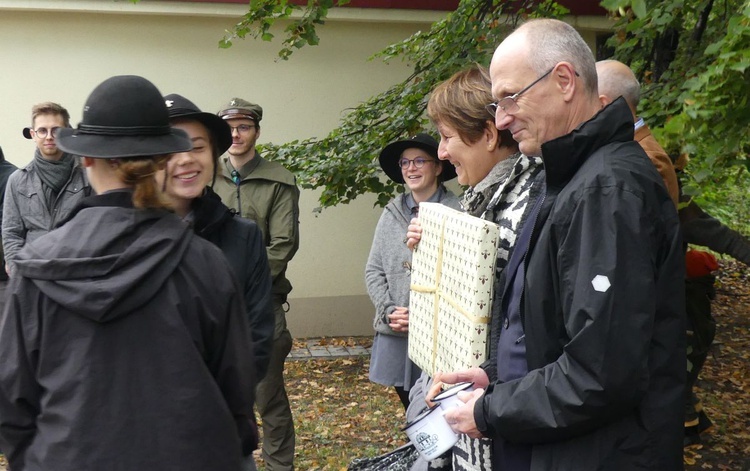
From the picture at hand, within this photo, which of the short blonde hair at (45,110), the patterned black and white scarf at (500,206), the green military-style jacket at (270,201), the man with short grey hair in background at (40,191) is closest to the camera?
the patterned black and white scarf at (500,206)

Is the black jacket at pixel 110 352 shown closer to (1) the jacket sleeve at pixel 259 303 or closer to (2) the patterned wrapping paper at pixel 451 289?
(2) the patterned wrapping paper at pixel 451 289

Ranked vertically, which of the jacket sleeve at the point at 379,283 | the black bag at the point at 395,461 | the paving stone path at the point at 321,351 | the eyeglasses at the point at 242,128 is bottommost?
the paving stone path at the point at 321,351

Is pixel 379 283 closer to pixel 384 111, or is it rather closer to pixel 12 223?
pixel 384 111

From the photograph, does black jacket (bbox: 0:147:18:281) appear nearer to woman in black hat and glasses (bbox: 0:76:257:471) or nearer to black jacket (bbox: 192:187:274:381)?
black jacket (bbox: 192:187:274:381)

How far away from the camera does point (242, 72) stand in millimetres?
9430

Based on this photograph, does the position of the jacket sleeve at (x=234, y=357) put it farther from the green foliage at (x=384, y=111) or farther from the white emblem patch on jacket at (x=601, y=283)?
the green foliage at (x=384, y=111)

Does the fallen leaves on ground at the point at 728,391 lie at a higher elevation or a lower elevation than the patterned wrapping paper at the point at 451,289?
lower

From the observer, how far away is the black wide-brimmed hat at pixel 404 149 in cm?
511

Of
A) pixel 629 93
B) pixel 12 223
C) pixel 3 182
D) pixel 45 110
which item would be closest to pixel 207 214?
pixel 629 93

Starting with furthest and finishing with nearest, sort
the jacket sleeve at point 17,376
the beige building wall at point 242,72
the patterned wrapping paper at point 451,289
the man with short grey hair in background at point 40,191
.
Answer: the beige building wall at point 242,72, the man with short grey hair in background at point 40,191, the patterned wrapping paper at point 451,289, the jacket sleeve at point 17,376

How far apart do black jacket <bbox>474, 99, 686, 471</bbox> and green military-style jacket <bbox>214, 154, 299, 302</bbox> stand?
3108 millimetres

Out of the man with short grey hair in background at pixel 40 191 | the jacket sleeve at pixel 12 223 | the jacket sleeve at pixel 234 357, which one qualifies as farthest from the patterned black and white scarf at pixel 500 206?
the jacket sleeve at pixel 12 223

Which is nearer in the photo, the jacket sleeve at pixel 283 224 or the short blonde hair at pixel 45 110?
the jacket sleeve at pixel 283 224

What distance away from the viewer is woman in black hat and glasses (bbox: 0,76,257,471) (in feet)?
7.27
